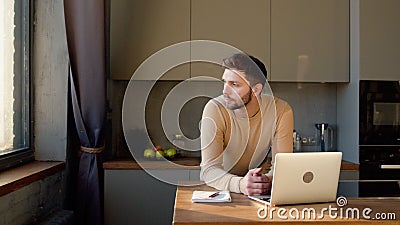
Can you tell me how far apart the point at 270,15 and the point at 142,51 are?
101cm

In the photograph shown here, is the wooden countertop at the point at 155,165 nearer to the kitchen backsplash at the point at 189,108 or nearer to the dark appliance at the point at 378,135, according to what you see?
the dark appliance at the point at 378,135

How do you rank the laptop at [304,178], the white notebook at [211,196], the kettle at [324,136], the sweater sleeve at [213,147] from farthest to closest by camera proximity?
the kettle at [324,136]
the sweater sleeve at [213,147]
the white notebook at [211,196]
the laptop at [304,178]

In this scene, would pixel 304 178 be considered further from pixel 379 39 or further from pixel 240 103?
pixel 379 39

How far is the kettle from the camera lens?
4184mm

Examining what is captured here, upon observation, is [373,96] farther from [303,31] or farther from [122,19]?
[122,19]

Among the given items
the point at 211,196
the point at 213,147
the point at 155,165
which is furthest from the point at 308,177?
the point at 155,165

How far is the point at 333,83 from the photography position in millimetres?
4246

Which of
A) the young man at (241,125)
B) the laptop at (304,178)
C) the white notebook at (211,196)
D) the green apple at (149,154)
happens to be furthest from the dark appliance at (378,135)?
the white notebook at (211,196)

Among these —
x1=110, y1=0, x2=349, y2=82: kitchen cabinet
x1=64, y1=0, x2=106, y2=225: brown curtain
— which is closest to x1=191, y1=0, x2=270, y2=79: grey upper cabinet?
x1=110, y1=0, x2=349, y2=82: kitchen cabinet

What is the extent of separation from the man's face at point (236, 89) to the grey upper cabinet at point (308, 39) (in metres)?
1.43

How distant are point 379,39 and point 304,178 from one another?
84.8 inches

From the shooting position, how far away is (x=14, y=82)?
314cm

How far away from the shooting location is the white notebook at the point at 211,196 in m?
2.08

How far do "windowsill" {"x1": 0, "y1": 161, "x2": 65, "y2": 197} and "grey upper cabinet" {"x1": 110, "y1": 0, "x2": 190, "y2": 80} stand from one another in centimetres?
93
